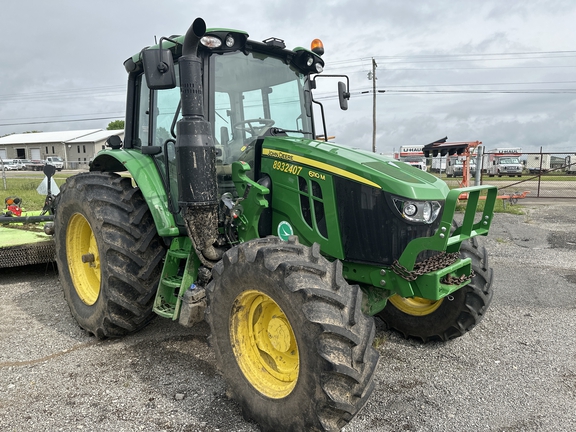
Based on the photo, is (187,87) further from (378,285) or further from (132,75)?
(378,285)

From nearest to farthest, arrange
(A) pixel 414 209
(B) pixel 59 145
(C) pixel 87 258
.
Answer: (A) pixel 414 209, (C) pixel 87 258, (B) pixel 59 145

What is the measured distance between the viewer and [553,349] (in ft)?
12.8

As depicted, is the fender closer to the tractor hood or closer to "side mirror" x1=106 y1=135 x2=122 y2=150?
"side mirror" x1=106 y1=135 x2=122 y2=150

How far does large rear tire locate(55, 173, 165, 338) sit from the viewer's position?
3760 mm

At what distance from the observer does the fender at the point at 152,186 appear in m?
3.75

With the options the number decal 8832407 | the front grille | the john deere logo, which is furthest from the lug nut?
the front grille

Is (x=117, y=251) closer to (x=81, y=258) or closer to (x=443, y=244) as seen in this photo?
A: (x=81, y=258)

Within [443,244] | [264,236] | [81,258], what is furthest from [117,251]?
[443,244]

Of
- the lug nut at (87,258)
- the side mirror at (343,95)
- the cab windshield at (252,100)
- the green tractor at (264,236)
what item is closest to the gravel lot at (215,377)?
the green tractor at (264,236)

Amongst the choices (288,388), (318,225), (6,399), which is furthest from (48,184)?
(288,388)

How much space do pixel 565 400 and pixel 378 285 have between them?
1495 mm

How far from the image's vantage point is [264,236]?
372 centimetres

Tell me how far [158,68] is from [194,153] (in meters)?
0.62

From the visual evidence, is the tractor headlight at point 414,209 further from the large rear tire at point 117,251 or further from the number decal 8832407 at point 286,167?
the large rear tire at point 117,251
